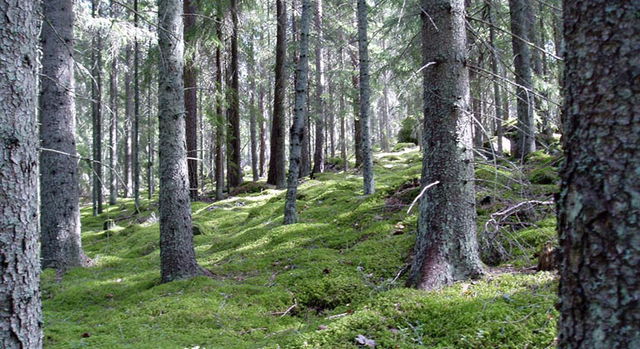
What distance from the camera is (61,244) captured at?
7625 millimetres

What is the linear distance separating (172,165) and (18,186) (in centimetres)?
331

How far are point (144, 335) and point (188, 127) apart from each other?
37.4ft

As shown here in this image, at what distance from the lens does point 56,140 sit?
743cm

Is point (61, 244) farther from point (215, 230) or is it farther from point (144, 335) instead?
point (144, 335)

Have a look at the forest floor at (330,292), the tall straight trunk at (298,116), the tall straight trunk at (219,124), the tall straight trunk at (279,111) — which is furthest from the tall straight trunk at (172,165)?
the tall straight trunk at (279,111)

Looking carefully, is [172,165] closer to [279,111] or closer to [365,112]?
[365,112]

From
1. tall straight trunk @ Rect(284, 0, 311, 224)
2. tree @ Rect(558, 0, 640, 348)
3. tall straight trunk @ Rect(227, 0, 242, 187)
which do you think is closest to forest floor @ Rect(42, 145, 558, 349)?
tall straight trunk @ Rect(284, 0, 311, 224)

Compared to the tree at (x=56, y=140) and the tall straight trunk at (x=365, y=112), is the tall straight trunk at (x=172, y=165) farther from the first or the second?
the tall straight trunk at (x=365, y=112)

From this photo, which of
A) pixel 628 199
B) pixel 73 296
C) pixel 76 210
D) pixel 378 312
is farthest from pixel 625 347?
pixel 76 210

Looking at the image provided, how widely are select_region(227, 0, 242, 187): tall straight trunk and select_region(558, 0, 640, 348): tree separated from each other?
12.6 metres

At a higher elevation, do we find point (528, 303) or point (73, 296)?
point (528, 303)

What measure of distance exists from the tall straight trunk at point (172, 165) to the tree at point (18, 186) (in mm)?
3171

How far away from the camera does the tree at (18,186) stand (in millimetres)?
2357

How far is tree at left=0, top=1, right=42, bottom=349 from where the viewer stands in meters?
2.36
